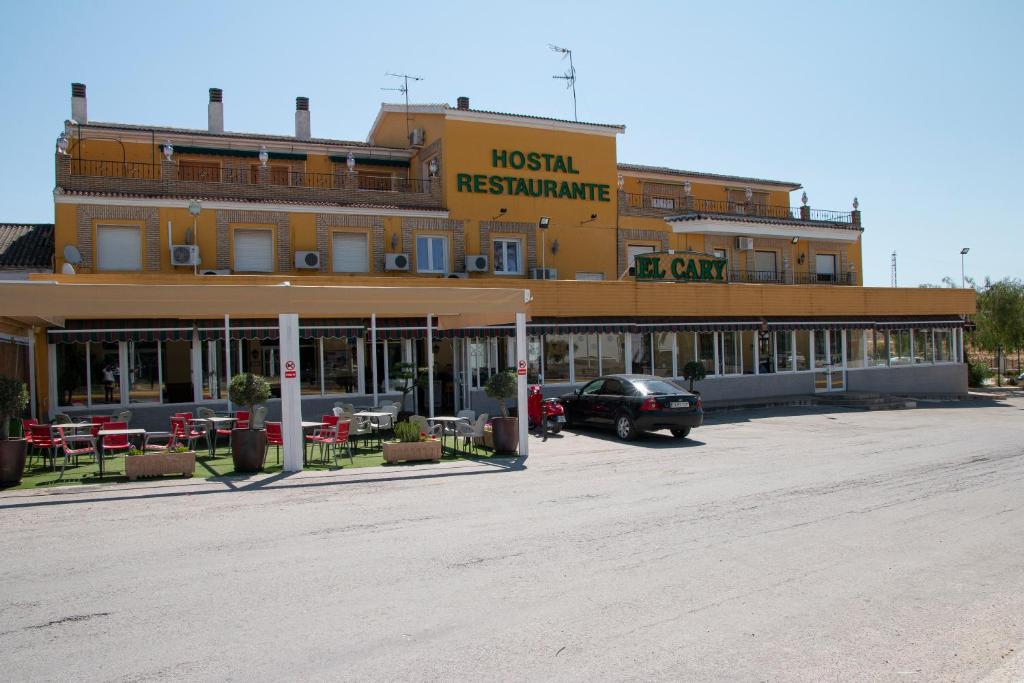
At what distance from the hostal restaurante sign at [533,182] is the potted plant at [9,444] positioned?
16435 millimetres

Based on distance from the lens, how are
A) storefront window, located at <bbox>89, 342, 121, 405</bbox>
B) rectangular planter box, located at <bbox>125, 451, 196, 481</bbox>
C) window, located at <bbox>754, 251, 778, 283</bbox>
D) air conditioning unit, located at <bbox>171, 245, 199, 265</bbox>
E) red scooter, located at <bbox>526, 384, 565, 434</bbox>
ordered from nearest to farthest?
1. rectangular planter box, located at <bbox>125, 451, 196, 481</bbox>
2. red scooter, located at <bbox>526, 384, 565, 434</bbox>
3. storefront window, located at <bbox>89, 342, 121, 405</bbox>
4. air conditioning unit, located at <bbox>171, 245, 199, 265</bbox>
5. window, located at <bbox>754, 251, 778, 283</bbox>

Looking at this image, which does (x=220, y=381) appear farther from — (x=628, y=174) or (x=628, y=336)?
(x=628, y=174)

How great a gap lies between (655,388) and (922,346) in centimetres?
1994

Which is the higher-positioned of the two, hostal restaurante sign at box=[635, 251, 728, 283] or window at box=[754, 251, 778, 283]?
window at box=[754, 251, 778, 283]

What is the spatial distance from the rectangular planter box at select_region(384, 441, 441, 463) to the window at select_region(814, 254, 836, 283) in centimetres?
2564

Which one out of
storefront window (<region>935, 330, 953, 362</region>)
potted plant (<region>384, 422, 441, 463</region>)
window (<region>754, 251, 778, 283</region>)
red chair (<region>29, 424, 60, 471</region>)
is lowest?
potted plant (<region>384, 422, 441, 463</region>)

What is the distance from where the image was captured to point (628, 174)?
3219 cm

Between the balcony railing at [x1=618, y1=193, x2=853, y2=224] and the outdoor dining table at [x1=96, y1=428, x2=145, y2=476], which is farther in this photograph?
the balcony railing at [x1=618, y1=193, x2=853, y2=224]

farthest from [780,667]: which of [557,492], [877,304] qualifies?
[877,304]

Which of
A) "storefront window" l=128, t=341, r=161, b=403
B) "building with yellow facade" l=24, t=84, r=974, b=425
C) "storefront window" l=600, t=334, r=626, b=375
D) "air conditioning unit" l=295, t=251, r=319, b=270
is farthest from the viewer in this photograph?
"storefront window" l=600, t=334, r=626, b=375

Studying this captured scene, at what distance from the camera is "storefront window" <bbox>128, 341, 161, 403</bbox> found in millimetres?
19406

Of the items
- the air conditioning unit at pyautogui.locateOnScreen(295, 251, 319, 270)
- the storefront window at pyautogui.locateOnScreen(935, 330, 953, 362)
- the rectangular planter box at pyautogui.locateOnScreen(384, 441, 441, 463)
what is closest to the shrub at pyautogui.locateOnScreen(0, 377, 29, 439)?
the rectangular planter box at pyautogui.locateOnScreen(384, 441, 441, 463)

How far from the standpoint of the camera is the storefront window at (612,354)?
958 inches

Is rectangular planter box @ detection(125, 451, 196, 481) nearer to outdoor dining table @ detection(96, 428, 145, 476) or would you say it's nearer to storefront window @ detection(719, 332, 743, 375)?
outdoor dining table @ detection(96, 428, 145, 476)
